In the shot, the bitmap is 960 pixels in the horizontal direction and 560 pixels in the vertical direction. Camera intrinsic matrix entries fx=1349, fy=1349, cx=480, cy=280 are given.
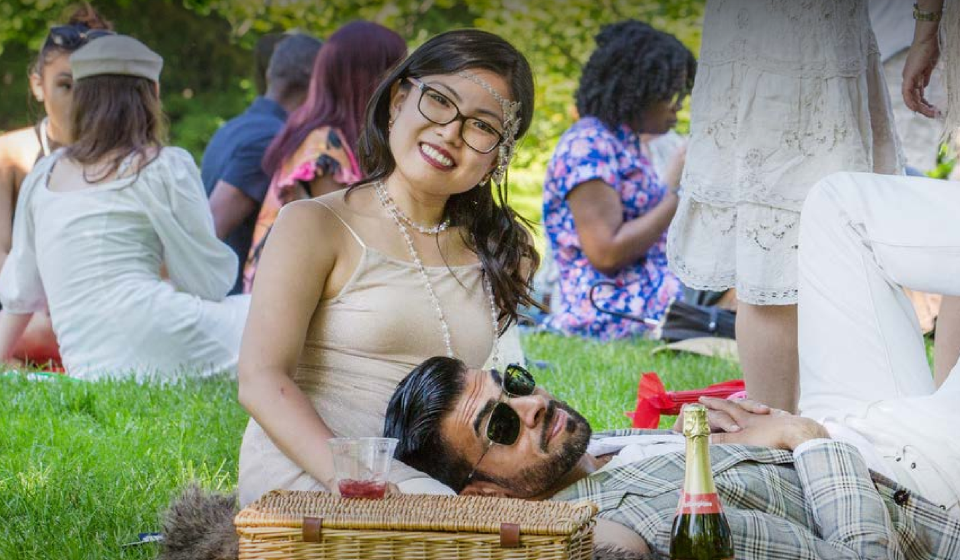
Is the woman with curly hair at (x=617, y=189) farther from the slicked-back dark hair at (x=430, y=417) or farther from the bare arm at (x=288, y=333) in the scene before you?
the slicked-back dark hair at (x=430, y=417)

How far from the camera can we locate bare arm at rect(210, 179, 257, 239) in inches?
324

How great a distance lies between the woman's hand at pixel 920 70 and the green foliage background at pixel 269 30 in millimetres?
12165

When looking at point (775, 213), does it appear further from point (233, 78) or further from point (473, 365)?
point (233, 78)

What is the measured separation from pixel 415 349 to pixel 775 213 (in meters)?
1.62

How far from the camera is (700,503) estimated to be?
2.58 meters

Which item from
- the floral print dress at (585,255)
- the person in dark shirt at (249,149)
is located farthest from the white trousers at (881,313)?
the person in dark shirt at (249,149)

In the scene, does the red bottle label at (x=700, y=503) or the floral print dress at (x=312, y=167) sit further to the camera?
the floral print dress at (x=312, y=167)

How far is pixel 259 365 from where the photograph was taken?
10.9ft

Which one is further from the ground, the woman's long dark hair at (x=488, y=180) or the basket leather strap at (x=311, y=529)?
the woman's long dark hair at (x=488, y=180)

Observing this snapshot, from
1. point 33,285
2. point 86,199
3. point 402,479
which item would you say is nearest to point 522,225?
point 402,479

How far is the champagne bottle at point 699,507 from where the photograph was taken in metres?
2.57

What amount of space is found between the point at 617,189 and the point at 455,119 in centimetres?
423

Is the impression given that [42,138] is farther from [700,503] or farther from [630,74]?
[700,503]

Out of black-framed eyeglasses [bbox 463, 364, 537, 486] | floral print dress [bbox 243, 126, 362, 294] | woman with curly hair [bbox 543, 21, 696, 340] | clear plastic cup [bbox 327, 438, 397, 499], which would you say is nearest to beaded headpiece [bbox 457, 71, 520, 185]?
black-framed eyeglasses [bbox 463, 364, 537, 486]
